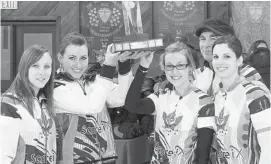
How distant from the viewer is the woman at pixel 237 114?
217cm

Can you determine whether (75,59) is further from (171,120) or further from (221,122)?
(221,122)

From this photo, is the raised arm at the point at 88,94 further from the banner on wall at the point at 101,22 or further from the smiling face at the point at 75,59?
the banner on wall at the point at 101,22

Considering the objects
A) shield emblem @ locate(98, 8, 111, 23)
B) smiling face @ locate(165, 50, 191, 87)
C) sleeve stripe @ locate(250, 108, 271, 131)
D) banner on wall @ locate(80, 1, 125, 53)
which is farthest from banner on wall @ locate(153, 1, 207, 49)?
sleeve stripe @ locate(250, 108, 271, 131)

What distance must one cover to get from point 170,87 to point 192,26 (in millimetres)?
3834

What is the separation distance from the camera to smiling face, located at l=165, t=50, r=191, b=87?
2.46 meters

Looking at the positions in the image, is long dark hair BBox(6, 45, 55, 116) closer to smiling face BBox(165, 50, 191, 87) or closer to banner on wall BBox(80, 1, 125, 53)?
smiling face BBox(165, 50, 191, 87)

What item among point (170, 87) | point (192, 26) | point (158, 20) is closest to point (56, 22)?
point (158, 20)

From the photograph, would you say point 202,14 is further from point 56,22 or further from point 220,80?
point 220,80

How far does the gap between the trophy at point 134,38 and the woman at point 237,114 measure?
334 mm

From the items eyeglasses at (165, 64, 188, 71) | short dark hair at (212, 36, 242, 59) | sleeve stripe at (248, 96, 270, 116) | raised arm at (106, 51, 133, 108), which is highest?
short dark hair at (212, 36, 242, 59)

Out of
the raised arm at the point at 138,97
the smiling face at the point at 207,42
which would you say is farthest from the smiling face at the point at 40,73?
the smiling face at the point at 207,42

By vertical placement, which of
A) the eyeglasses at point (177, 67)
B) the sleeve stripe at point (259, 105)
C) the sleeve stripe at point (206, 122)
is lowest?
the sleeve stripe at point (206, 122)

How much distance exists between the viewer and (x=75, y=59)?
2.53 metres

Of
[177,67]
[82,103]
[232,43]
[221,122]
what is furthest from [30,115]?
[232,43]
